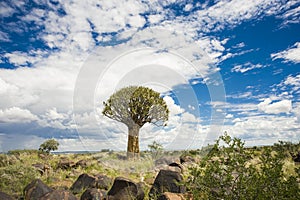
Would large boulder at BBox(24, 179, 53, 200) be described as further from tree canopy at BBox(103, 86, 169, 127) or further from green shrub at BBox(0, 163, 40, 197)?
tree canopy at BBox(103, 86, 169, 127)

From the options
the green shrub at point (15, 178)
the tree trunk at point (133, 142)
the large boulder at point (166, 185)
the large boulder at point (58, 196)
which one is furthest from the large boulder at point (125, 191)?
the tree trunk at point (133, 142)

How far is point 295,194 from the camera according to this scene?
459cm

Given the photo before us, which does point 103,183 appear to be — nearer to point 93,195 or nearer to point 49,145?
point 93,195

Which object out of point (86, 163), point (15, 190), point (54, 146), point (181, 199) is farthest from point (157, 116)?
point (181, 199)

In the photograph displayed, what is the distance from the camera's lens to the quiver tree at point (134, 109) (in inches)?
869

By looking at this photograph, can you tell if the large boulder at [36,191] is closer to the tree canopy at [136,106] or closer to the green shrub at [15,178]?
the green shrub at [15,178]

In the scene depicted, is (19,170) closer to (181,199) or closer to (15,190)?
(15,190)

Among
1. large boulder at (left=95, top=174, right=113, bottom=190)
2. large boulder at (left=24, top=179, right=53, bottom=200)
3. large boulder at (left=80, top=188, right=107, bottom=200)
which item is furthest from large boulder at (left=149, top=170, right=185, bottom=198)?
large boulder at (left=24, top=179, right=53, bottom=200)

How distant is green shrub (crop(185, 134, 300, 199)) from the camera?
469cm

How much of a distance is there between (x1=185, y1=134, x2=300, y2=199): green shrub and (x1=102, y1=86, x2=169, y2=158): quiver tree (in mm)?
16578

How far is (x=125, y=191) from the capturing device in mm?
6793

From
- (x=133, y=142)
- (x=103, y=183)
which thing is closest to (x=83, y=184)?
(x=103, y=183)

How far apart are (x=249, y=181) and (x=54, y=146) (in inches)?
1106

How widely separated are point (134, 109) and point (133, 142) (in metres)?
2.64
